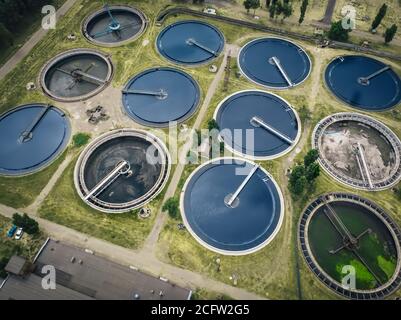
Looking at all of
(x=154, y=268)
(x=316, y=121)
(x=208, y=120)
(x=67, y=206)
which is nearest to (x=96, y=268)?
(x=154, y=268)

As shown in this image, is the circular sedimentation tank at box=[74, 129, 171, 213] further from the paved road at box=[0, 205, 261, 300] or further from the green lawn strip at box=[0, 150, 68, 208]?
the paved road at box=[0, 205, 261, 300]

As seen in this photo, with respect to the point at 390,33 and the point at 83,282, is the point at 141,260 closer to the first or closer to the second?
the point at 83,282

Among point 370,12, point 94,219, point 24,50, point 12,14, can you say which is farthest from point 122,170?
point 370,12

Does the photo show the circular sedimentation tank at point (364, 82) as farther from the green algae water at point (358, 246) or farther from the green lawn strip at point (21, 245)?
the green lawn strip at point (21, 245)

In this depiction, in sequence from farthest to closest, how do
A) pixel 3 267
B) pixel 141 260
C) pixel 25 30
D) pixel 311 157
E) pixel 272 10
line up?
pixel 25 30 → pixel 272 10 → pixel 311 157 → pixel 141 260 → pixel 3 267

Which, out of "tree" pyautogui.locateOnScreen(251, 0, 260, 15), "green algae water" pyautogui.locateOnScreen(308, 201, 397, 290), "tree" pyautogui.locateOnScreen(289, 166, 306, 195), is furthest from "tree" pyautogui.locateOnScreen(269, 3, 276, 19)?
"green algae water" pyautogui.locateOnScreen(308, 201, 397, 290)

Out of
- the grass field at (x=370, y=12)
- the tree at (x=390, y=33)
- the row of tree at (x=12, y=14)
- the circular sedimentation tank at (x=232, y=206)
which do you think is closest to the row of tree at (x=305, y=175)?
the circular sedimentation tank at (x=232, y=206)
